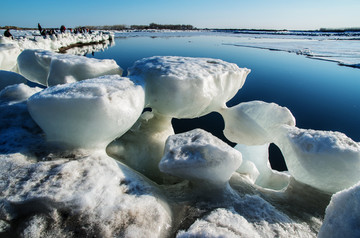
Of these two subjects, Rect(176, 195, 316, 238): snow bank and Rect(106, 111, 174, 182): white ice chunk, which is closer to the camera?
Rect(176, 195, 316, 238): snow bank

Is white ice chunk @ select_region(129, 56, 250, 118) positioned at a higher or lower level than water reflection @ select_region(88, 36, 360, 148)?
higher

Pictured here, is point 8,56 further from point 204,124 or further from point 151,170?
point 204,124

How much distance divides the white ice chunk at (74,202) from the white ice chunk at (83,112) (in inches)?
7.1

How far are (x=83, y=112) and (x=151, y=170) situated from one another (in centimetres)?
82

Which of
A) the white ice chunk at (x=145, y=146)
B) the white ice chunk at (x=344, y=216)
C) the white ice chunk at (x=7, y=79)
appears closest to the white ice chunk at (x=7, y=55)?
the white ice chunk at (x=7, y=79)

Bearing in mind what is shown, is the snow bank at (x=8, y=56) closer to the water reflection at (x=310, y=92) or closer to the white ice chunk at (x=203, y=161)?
the water reflection at (x=310, y=92)

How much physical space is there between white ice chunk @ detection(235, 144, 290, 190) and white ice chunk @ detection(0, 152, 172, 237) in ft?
5.20

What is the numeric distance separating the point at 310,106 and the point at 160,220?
534 centimetres

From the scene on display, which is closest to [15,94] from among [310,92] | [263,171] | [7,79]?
[7,79]

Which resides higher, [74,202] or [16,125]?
[16,125]

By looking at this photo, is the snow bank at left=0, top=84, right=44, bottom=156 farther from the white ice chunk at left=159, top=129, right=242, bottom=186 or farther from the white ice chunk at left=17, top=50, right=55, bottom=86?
the white ice chunk at left=159, top=129, right=242, bottom=186

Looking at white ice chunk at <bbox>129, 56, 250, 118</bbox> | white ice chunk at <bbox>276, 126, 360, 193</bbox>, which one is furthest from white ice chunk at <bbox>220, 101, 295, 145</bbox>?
white ice chunk at <bbox>276, 126, 360, 193</bbox>

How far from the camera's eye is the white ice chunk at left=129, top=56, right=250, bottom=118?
5.29ft

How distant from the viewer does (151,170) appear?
1789 millimetres
